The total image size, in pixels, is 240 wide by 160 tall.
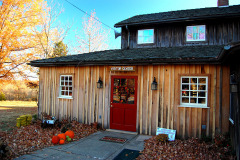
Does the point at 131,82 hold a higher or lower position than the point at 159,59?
lower

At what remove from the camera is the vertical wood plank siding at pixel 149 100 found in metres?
6.27

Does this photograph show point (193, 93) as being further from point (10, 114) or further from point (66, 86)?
point (10, 114)

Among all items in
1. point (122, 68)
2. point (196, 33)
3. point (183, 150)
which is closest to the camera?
point (183, 150)

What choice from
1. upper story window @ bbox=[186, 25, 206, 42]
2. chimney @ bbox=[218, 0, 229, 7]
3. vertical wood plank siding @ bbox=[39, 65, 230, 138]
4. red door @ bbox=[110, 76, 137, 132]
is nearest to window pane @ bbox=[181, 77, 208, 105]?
vertical wood plank siding @ bbox=[39, 65, 230, 138]

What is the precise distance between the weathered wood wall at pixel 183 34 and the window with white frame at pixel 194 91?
323 cm

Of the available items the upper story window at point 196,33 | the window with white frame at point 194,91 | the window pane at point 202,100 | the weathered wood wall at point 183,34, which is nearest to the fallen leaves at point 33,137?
the window with white frame at point 194,91

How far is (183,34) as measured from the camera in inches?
363

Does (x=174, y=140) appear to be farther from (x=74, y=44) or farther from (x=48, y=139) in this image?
(x=74, y=44)

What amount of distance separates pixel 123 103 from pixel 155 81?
1.76 metres

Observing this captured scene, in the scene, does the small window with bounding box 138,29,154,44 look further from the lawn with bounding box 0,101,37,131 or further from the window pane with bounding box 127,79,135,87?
the lawn with bounding box 0,101,37,131

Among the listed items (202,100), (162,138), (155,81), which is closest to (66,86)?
(155,81)

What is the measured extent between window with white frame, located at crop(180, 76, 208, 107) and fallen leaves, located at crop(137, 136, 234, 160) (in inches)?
55.6

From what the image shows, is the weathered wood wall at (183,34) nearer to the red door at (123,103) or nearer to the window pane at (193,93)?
the red door at (123,103)

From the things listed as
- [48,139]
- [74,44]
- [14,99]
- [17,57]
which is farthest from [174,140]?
[14,99]
